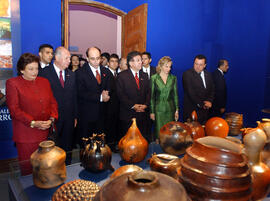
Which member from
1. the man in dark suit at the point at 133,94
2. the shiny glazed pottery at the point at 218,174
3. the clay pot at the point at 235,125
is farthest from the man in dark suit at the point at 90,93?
the shiny glazed pottery at the point at 218,174

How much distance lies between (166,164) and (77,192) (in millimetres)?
496

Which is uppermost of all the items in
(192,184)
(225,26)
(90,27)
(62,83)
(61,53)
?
(90,27)

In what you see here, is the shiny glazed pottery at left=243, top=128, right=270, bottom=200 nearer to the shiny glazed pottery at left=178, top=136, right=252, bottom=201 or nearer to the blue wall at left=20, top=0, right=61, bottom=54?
the shiny glazed pottery at left=178, top=136, right=252, bottom=201

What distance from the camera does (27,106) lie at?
2.22m

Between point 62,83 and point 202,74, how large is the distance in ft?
7.74

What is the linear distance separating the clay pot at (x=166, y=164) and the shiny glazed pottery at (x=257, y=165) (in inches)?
13.9

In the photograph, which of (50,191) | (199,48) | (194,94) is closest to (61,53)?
(50,191)

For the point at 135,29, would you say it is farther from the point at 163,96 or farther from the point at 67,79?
the point at 67,79

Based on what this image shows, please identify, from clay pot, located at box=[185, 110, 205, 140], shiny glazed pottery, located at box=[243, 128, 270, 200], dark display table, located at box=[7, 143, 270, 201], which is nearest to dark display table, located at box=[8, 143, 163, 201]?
dark display table, located at box=[7, 143, 270, 201]

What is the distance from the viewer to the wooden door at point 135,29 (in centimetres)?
430

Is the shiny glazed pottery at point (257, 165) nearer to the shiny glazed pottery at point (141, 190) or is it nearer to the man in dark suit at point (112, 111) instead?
the shiny glazed pottery at point (141, 190)

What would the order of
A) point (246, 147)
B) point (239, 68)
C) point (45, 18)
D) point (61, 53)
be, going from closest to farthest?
1. point (246, 147)
2. point (61, 53)
3. point (45, 18)
4. point (239, 68)

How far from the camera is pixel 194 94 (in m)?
3.79

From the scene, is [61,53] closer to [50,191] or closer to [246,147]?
[50,191]
